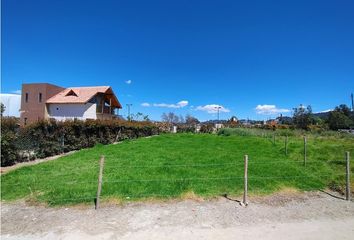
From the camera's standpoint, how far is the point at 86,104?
124 feet

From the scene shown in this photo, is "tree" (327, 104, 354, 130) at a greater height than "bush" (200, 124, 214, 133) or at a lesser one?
greater

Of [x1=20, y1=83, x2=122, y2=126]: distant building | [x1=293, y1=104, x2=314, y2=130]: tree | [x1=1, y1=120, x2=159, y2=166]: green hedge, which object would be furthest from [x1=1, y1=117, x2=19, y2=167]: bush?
[x1=293, y1=104, x2=314, y2=130]: tree

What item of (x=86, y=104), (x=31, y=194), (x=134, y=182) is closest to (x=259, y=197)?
(x=134, y=182)

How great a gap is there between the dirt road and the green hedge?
6.19 m

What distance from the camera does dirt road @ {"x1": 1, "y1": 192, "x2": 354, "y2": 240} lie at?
16.7 feet

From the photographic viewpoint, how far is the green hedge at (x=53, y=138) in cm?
1207

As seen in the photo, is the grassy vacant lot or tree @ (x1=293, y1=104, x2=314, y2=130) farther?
tree @ (x1=293, y1=104, x2=314, y2=130)

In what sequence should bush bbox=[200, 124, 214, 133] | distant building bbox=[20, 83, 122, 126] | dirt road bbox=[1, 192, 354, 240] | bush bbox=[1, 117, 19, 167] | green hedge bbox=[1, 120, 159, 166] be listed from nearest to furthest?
dirt road bbox=[1, 192, 354, 240]
bush bbox=[1, 117, 19, 167]
green hedge bbox=[1, 120, 159, 166]
distant building bbox=[20, 83, 122, 126]
bush bbox=[200, 124, 214, 133]

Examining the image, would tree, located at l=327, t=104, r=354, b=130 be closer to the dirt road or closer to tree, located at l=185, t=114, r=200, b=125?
tree, located at l=185, t=114, r=200, b=125

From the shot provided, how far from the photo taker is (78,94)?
131 ft

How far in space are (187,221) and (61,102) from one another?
37.3 m

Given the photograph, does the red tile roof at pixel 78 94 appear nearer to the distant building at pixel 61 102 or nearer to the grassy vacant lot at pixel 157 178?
the distant building at pixel 61 102

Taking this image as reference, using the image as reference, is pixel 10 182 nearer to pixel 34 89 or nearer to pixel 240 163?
pixel 240 163

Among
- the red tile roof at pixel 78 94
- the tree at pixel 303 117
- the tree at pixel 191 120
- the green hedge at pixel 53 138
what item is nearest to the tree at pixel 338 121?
the tree at pixel 303 117
